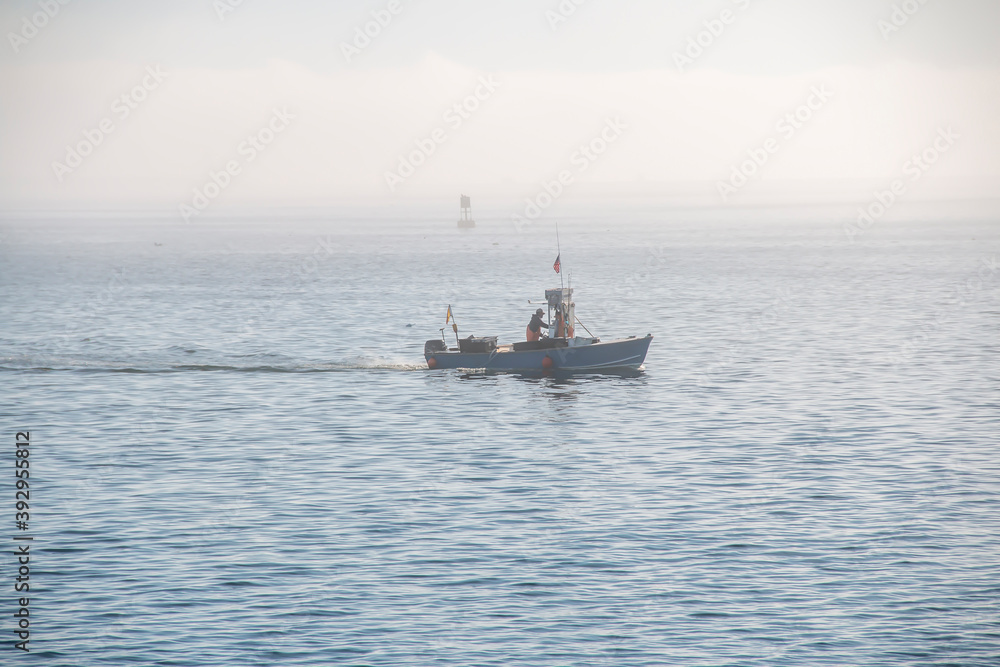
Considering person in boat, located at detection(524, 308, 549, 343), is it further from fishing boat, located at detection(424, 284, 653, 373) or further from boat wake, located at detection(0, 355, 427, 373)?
boat wake, located at detection(0, 355, 427, 373)

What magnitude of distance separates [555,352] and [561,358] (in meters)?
0.49

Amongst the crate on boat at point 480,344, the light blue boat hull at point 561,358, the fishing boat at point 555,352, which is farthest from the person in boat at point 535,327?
the crate on boat at point 480,344

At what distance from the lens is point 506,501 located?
2697 cm

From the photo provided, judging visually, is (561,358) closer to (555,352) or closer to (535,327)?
(555,352)

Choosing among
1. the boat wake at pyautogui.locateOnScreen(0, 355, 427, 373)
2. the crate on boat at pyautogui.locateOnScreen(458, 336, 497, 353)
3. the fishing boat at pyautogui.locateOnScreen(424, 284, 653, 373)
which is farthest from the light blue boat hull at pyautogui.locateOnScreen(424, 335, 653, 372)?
the boat wake at pyautogui.locateOnScreen(0, 355, 427, 373)

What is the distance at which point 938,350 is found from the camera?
5453 centimetres

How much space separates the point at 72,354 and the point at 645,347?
29589mm

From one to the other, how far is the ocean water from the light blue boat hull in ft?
2.59

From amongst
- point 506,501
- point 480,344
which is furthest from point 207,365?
point 506,501

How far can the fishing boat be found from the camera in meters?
45.6

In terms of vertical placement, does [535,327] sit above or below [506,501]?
above

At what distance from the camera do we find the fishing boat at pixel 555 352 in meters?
45.6

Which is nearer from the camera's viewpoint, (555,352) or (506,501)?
(506,501)

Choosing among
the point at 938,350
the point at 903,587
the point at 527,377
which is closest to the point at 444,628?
the point at 903,587
